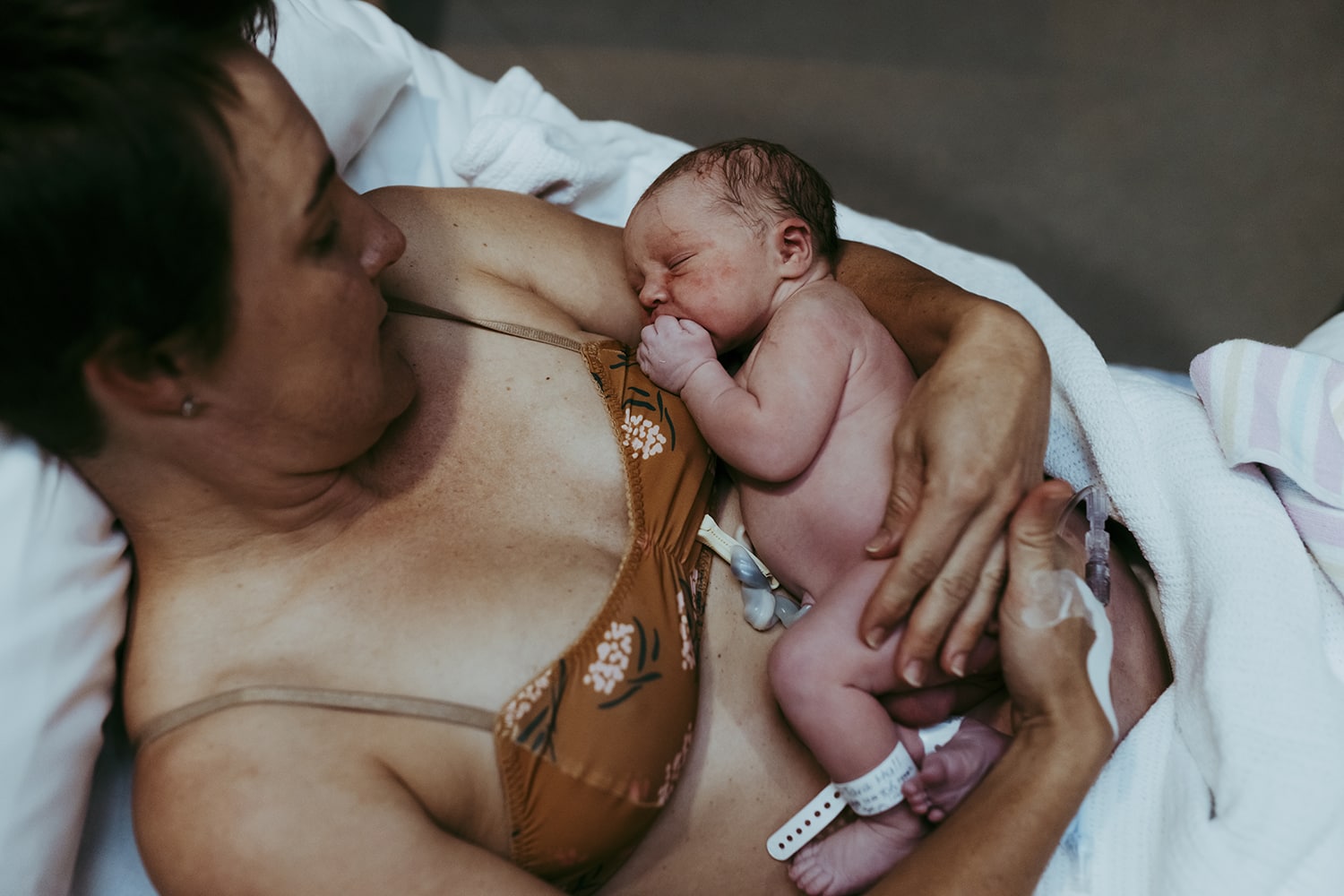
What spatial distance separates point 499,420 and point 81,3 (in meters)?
0.53

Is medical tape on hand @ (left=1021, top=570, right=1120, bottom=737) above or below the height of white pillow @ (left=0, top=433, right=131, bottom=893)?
above

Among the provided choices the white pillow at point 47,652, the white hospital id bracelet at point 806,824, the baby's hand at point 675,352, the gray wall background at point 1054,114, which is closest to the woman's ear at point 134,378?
the white pillow at point 47,652

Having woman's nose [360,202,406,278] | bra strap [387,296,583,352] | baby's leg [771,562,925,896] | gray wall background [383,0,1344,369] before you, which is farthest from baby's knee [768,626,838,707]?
gray wall background [383,0,1344,369]

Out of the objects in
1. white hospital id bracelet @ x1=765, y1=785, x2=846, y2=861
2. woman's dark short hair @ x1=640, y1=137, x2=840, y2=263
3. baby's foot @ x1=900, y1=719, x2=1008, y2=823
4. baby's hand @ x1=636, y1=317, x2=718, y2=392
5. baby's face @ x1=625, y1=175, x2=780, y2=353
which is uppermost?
woman's dark short hair @ x1=640, y1=137, x2=840, y2=263

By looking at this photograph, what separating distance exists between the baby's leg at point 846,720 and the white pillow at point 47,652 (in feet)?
2.26

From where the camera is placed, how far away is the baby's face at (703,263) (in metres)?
1.13

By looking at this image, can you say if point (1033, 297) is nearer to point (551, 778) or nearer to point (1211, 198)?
point (551, 778)

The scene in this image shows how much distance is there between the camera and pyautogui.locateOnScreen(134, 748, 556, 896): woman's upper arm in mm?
747

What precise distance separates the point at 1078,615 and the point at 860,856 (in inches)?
13.5

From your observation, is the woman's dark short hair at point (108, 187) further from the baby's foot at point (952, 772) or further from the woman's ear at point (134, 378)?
the baby's foot at point (952, 772)

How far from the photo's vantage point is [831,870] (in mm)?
967

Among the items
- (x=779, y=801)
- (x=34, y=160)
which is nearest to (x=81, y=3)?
(x=34, y=160)

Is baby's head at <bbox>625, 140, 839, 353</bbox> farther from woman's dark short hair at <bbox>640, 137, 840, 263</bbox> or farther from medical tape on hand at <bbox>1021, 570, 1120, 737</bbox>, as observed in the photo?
medical tape on hand at <bbox>1021, 570, 1120, 737</bbox>

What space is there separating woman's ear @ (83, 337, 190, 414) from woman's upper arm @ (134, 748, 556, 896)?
1.01ft
